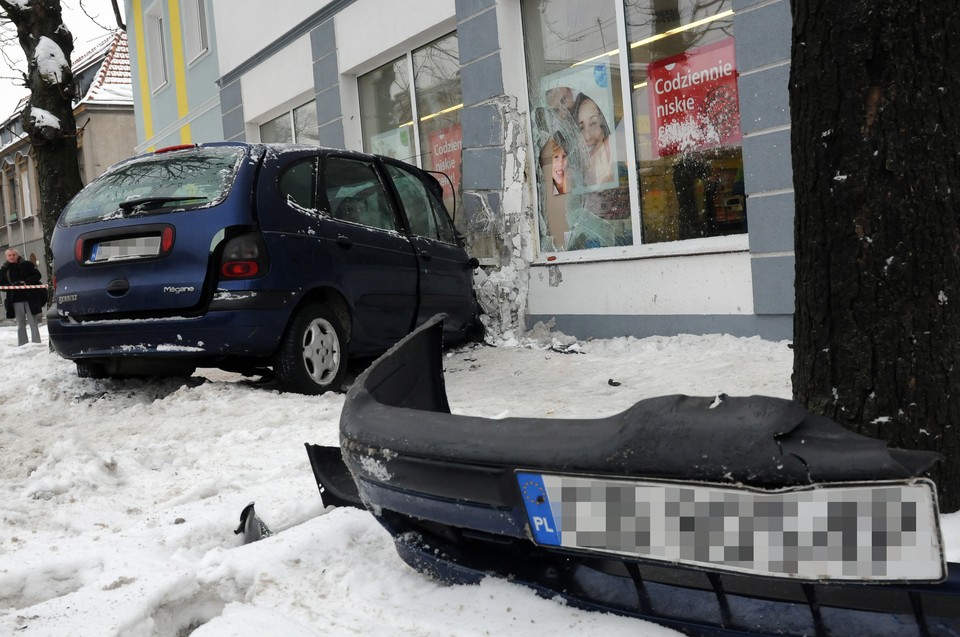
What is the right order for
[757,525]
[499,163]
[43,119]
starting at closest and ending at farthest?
[757,525], [499,163], [43,119]

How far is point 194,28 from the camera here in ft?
54.6

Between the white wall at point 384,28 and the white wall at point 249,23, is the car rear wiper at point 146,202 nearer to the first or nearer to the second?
the white wall at point 384,28

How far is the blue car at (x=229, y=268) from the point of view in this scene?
538cm

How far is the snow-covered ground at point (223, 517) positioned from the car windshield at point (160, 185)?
1219 millimetres

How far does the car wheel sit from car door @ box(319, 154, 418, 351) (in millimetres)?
228

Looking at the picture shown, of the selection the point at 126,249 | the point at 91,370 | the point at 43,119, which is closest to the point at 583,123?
the point at 126,249

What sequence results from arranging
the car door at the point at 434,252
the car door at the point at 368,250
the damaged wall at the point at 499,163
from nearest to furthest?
the car door at the point at 368,250, the car door at the point at 434,252, the damaged wall at the point at 499,163

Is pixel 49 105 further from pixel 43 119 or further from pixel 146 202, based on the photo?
pixel 146 202

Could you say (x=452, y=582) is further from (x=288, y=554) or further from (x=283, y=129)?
(x=283, y=129)

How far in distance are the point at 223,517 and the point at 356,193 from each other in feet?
12.3

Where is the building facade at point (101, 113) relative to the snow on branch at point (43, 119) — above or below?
above

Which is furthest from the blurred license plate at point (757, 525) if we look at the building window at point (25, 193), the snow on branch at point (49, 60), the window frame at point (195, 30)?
the building window at point (25, 193)

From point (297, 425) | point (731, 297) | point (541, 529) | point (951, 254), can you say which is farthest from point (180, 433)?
point (731, 297)

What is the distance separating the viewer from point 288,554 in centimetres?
256
